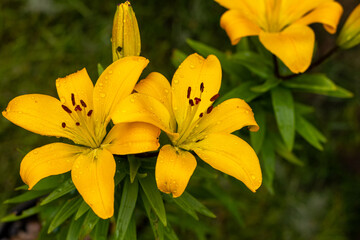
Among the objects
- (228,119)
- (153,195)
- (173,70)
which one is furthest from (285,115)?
(173,70)

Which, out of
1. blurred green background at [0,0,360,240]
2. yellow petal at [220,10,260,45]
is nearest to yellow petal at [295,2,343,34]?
yellow petal at [220,10,260,45]

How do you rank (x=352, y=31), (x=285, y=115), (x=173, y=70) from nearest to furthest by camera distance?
1. (x=352, y=31)
2. (x=285, y=115)
3. (x=173, y=70)

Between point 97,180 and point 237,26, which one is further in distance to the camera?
point 237,26

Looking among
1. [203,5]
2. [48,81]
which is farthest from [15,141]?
[203,5]

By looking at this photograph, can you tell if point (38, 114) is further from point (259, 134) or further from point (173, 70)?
point (173, 70)

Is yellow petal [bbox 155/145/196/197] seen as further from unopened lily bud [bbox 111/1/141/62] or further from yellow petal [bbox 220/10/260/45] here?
yellow petal [bbox 220/10/260/45]

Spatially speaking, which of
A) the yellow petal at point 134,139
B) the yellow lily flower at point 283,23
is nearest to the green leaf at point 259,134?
the yellow lily flower at point 283,23

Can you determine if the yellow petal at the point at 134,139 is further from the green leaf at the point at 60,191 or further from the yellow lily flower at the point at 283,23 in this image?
the yellow lily flower at the point at 283,23
